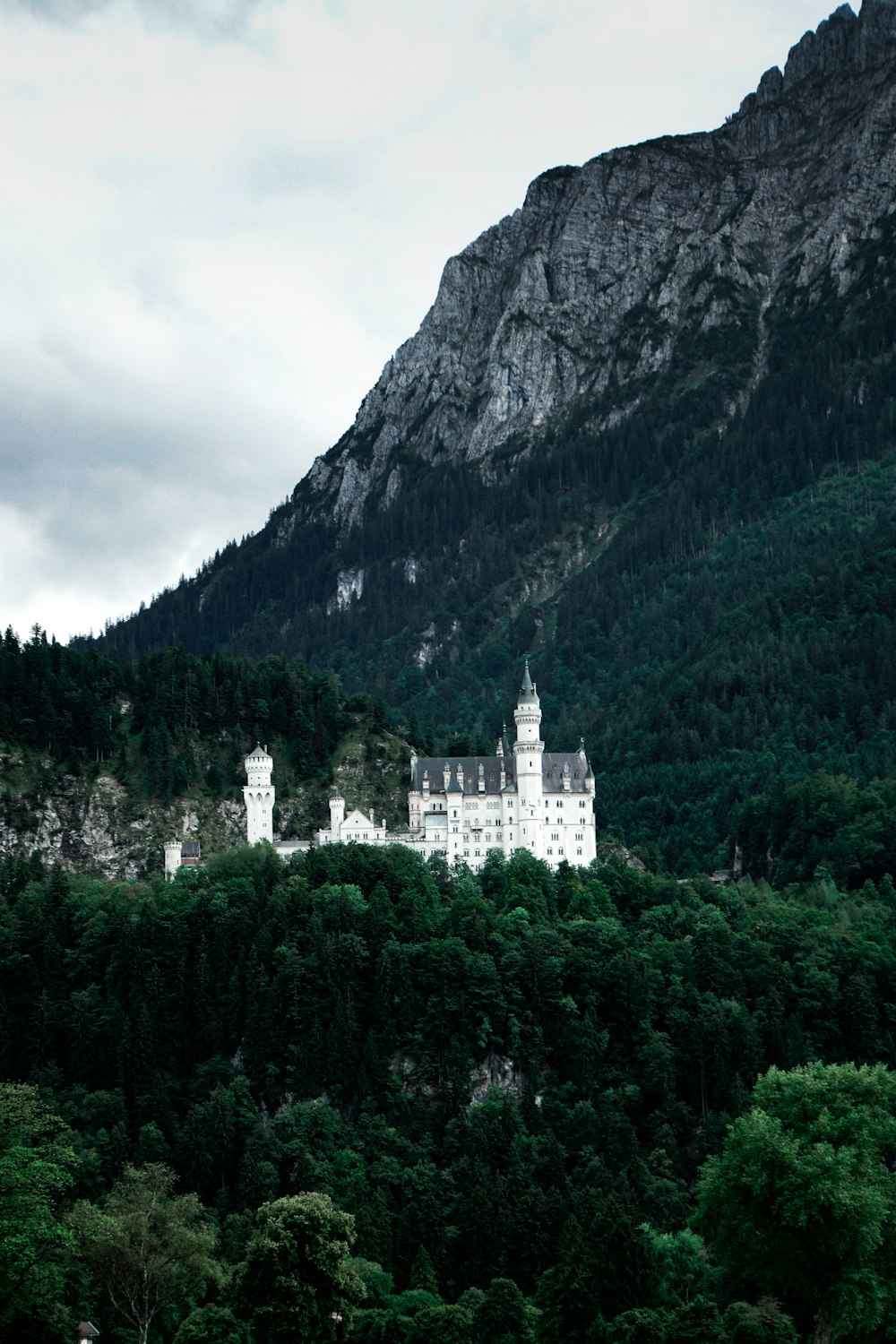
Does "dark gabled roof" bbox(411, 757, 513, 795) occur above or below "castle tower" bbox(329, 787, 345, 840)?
above

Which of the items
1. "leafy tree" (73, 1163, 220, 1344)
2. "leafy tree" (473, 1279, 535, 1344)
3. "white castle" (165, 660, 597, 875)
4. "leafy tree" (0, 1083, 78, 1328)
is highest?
"white castle" (165, 660, 597, 875)

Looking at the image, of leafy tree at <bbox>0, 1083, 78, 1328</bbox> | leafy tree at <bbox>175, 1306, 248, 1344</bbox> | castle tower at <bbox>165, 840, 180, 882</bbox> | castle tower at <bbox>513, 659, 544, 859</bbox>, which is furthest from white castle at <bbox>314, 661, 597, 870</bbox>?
leafy tree at <bbox>175, 1306, 248, 1344</bbox>

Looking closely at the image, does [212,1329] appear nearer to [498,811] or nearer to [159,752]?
[498,811]

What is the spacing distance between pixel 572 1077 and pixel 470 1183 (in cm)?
1612

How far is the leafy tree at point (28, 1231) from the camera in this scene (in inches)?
2803

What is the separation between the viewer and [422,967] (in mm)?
121250

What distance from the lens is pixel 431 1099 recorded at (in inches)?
4579

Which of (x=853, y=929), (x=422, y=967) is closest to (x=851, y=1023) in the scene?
(x=853, y=929)

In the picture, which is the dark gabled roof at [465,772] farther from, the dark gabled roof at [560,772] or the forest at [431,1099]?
the forest at [431,1099]

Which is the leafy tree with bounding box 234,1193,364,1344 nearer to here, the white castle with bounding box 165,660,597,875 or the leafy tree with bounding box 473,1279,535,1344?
the leafy tree with bounding box 473,1279,535,1344

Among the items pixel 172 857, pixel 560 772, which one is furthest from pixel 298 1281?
pixel 172 857

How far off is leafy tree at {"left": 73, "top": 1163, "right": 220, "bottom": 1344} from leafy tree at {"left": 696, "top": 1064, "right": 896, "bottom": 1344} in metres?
25.1

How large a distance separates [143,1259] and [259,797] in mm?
66820

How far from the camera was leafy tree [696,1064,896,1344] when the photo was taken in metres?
70.5
